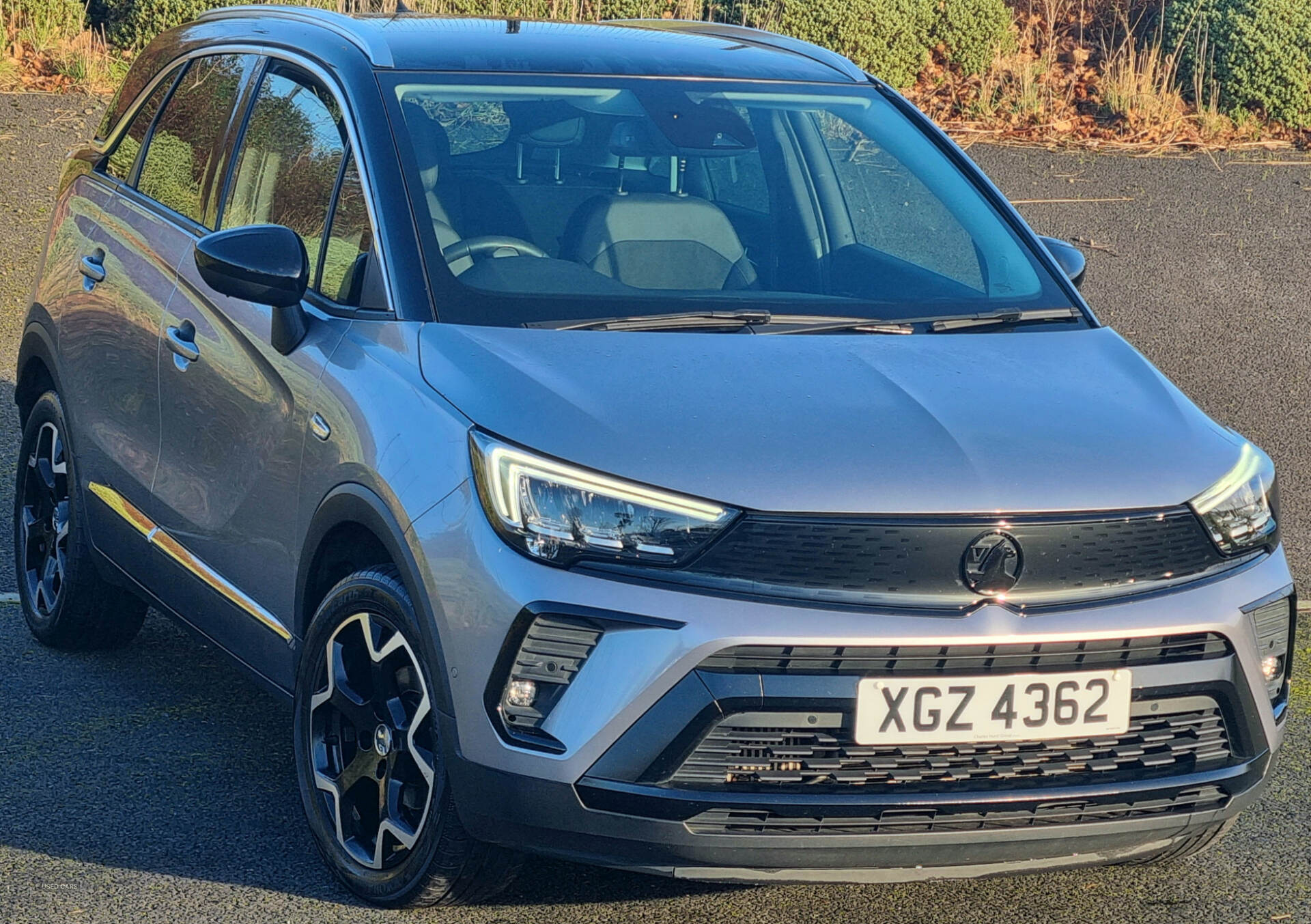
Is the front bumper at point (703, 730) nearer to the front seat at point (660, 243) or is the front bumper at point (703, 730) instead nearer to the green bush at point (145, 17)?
the front seat at point (660, 243)

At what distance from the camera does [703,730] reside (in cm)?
303

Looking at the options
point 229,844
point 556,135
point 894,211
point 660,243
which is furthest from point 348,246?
point 894,211

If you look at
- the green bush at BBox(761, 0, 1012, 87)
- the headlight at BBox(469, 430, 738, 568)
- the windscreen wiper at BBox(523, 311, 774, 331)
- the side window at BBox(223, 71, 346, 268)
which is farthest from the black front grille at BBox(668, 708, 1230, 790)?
the green bush at BBox(761, 0, 1012, 87)

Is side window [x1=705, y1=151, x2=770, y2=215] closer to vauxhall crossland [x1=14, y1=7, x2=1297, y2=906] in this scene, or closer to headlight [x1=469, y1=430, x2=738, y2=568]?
vauxhall crossland [x1=14, y1=7, x2=1297, y2=906]

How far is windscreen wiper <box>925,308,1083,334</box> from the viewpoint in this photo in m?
4.04

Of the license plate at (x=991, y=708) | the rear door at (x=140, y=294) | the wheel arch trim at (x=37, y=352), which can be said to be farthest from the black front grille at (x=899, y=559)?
the wheel arch trim at (x=37, y=352)

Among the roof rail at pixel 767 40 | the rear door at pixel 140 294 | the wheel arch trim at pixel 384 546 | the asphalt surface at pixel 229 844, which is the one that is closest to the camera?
the wheel arch trim at pixel 384 546

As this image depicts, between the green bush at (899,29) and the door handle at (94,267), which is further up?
the door handle at (94,267)

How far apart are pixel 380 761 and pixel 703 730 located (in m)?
0.90

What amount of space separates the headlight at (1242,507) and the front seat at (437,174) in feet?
5.46

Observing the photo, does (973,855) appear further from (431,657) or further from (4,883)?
(4,883)

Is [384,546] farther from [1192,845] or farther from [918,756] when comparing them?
[1192,845]

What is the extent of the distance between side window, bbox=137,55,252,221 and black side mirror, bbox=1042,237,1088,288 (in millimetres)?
2273

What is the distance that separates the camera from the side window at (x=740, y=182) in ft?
14.8
